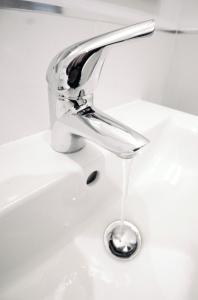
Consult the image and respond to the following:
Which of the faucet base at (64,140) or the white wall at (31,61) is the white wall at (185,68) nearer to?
the white wall at (31,61)

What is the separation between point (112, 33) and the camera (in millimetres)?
229

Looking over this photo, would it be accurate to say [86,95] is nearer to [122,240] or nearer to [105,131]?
[105,131]

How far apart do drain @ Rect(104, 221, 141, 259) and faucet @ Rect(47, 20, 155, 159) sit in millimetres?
166

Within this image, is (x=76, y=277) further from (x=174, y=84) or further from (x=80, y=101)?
(x=174, y=84)

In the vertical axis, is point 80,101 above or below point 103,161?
above

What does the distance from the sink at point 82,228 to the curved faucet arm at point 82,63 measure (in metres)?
0.11

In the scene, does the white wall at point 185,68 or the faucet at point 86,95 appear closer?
the faucet at point 86,95

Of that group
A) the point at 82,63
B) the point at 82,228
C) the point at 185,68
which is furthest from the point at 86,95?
the point at 185,68

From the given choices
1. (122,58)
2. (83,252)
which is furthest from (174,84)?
(83,252)

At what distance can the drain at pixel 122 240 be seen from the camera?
13.2 inches

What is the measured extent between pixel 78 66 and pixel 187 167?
361 mm

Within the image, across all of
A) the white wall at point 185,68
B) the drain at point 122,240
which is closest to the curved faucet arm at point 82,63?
the drain at point 122,240

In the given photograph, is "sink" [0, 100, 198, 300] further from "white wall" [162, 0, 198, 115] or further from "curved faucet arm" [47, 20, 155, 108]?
"white wall" [162, 0, 198, 115]

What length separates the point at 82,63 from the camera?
248 millimetres
